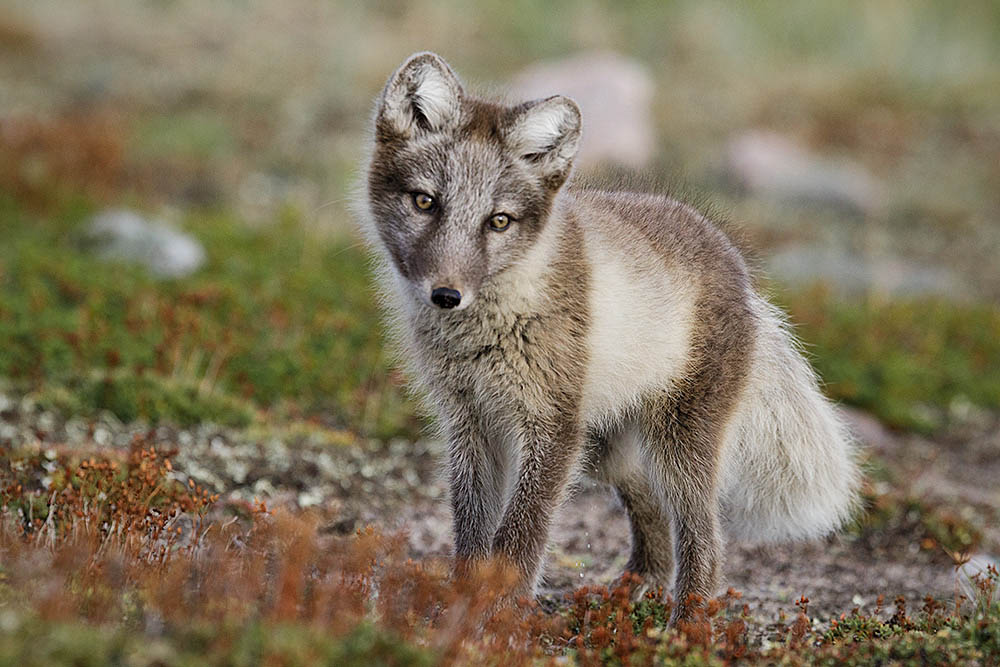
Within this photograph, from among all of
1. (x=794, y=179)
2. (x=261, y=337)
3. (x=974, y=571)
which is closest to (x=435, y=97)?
(x=974, y=571)

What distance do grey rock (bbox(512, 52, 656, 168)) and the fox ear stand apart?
9.56 meters

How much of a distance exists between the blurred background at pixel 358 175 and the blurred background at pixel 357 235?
0.13ft

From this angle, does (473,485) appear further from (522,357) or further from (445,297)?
(445,297)

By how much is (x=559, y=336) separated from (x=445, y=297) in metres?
0.58

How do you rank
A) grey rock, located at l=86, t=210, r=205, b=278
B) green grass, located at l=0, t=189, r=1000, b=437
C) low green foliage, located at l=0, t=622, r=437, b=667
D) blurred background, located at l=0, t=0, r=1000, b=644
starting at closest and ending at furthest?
low green foliage, located at l=0, t=622, r=437, b=667 → blurred background, located at l=0, t=0, r=1000, b=644 → green grass, located at l=0, t=189, r=1000, b=437 → grey rock, located at l=86, t=210, r=205, b=278

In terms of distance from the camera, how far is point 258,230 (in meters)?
10.5

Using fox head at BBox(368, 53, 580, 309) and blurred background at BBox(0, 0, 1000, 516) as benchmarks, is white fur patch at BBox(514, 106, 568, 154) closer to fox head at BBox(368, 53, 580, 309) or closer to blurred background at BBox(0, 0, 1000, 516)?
fox head at BBox(368, 53, 580, 309)

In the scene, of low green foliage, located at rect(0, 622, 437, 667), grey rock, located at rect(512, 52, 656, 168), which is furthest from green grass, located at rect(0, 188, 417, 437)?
grey rock, located at rect(512, 52, 656, 168)

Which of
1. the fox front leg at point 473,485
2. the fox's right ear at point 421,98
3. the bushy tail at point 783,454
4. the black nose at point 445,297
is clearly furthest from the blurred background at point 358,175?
the fox front leg at point 473,485

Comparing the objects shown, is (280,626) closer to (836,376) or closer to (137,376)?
(137,376)

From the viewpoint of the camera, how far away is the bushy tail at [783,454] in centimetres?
481

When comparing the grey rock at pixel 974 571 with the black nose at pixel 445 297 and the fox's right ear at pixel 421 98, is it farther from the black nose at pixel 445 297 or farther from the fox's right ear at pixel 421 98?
the fox's right ear at pixel 421 98

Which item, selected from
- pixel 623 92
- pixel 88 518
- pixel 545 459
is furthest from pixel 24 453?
pixel 623 92

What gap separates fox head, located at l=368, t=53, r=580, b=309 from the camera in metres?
3.86
